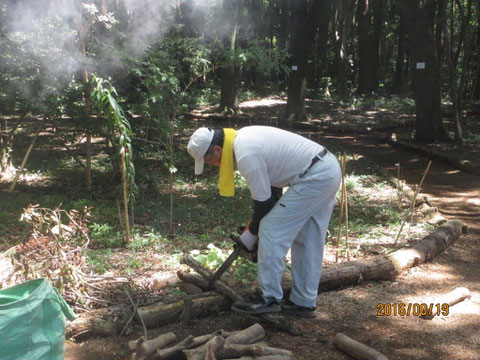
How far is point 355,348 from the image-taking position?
9.58 ft

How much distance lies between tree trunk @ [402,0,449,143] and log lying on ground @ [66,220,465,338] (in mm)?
6563

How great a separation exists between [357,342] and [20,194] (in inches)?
230

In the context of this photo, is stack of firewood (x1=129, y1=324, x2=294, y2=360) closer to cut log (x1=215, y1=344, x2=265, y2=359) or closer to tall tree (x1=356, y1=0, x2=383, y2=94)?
cut log (x1=215, y1=344, x2=265, y2=359)

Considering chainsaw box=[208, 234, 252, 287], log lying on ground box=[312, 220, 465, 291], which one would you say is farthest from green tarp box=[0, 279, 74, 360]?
log lying on ground box=[312, 220, 465, 291]

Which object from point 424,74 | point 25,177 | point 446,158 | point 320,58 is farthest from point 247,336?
point 320,58

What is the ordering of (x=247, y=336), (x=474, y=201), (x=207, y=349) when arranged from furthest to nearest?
(x=474, y=201), (x=247, y=336), (x=207, y=349)

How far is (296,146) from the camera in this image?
321 cm

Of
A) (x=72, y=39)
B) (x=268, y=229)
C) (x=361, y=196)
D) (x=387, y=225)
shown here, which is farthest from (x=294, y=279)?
(x=72, y=39)

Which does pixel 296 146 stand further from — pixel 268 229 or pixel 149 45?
pixel 149 45

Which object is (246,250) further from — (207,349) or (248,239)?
(207,349)

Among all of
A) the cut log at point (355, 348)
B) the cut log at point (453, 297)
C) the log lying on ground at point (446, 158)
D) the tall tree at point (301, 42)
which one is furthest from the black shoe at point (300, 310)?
the tall tree at point (301, 42)

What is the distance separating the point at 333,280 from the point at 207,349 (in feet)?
5.90

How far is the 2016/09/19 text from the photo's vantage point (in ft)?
11.7

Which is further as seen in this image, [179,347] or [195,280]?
[195,280]
